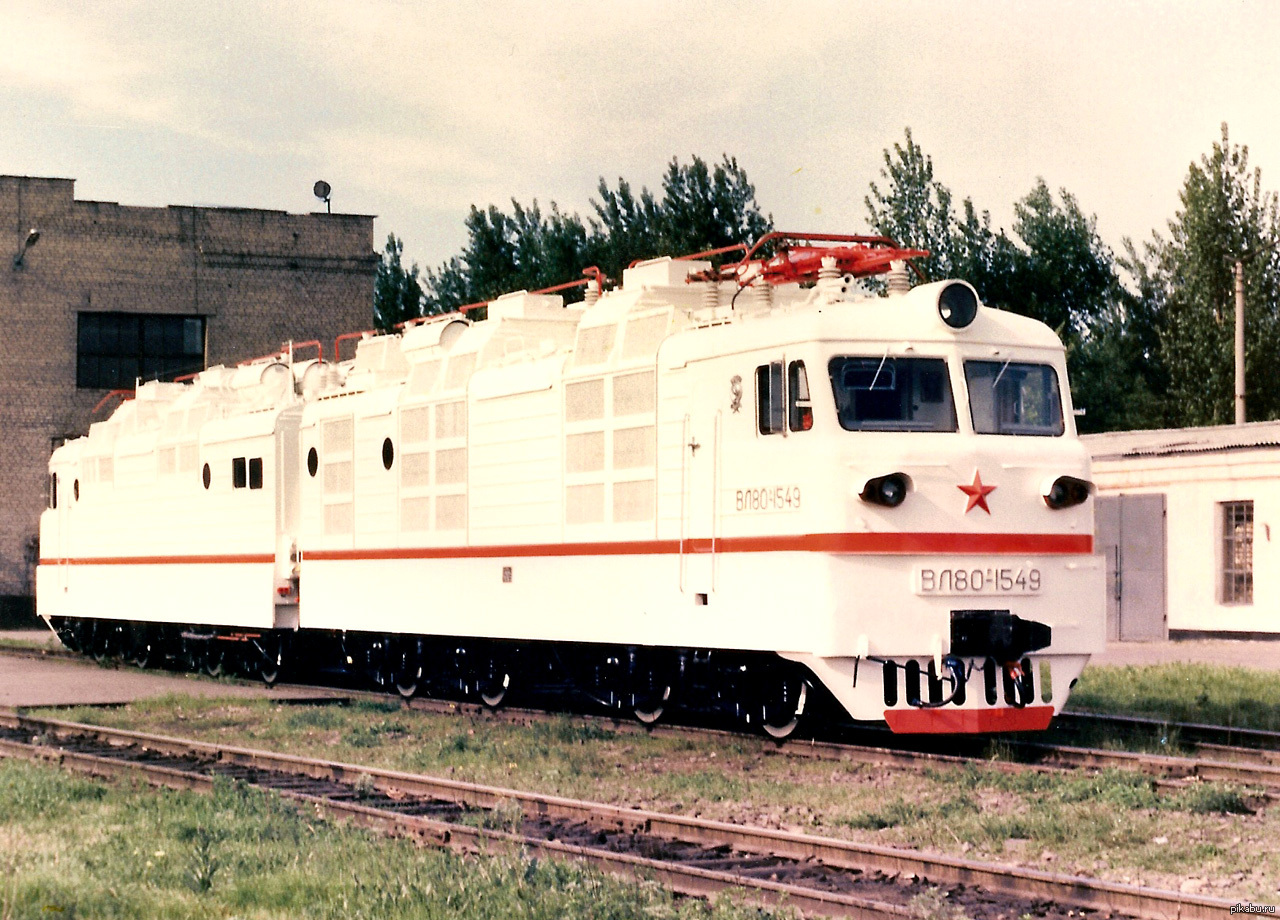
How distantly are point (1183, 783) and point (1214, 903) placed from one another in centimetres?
474

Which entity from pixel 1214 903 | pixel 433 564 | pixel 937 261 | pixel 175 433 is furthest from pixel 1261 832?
pixel 937 261

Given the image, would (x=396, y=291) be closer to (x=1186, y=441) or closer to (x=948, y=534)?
(x=1186, y=441)

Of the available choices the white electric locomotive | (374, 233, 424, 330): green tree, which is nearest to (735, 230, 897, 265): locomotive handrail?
the white electric locomotive

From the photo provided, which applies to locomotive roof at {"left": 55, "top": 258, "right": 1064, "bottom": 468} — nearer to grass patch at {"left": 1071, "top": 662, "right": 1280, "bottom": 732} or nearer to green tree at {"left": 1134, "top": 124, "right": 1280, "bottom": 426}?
grass patch at {"left": 1071, "top": 662, "right": 1280, "bottom": 732}

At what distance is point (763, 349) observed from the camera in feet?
47.3

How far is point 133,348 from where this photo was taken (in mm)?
45281

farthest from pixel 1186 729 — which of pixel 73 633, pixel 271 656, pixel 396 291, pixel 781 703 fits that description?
pixel 396 291

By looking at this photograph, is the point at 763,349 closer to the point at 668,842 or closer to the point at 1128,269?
the point at 668,842

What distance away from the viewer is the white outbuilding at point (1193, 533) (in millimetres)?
29156

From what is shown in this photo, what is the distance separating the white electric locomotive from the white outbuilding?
13.9 m

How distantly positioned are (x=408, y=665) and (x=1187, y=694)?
900 centimetres

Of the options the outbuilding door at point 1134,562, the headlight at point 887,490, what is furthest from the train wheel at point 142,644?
the headlight at point 887,490

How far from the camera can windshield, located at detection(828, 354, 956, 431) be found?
14008mm

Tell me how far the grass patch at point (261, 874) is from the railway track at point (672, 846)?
482 millimetres
